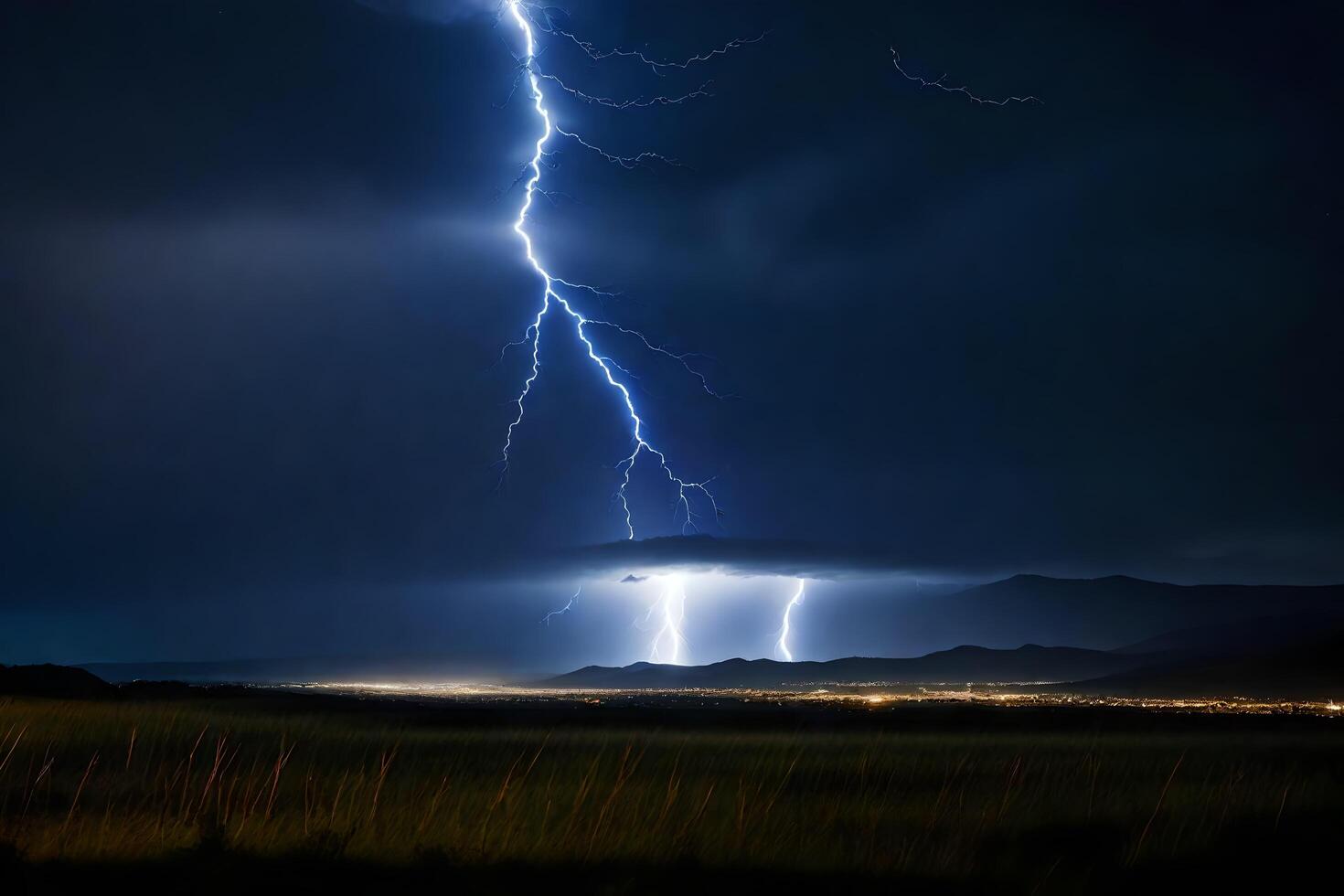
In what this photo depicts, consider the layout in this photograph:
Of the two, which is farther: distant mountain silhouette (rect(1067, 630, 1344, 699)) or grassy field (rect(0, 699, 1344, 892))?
distant mountain silhouette (rect(1067, 630, 1344, 699))

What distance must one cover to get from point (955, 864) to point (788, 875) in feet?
4.89

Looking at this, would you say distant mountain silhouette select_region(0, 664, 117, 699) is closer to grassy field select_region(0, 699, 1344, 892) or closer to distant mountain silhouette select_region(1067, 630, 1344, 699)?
grassy field select_region(0, 699, 1344, 892)

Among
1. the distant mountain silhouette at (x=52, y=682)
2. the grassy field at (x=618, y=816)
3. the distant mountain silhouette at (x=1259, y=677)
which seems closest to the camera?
the grassy field at (x=618, y=816)

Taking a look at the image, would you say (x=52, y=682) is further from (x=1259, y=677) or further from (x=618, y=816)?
(x=1259, y=677)

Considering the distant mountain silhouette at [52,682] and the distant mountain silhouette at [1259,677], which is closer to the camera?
the distant mountain silhouette at [52,682]

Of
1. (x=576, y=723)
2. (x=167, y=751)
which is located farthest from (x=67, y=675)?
(x=167, y=751)

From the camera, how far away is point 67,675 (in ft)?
122


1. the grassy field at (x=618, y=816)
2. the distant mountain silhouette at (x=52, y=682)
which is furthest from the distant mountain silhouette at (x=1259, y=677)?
the grassy field at (x=618, y=816)

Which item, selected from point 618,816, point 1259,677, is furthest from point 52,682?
point 1259,677

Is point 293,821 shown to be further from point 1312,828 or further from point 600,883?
point 1312,828

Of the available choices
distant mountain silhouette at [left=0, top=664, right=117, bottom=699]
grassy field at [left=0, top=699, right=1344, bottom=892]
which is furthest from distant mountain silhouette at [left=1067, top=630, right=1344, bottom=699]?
grassy field at [left=0, top=699, right=1344, bottom=892]

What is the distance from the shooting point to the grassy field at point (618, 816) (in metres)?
7.93

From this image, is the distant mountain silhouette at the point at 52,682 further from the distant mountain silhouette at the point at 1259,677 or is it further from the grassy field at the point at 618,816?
the distant mountain silhouette at the point at 1259,677

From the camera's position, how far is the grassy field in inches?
312
